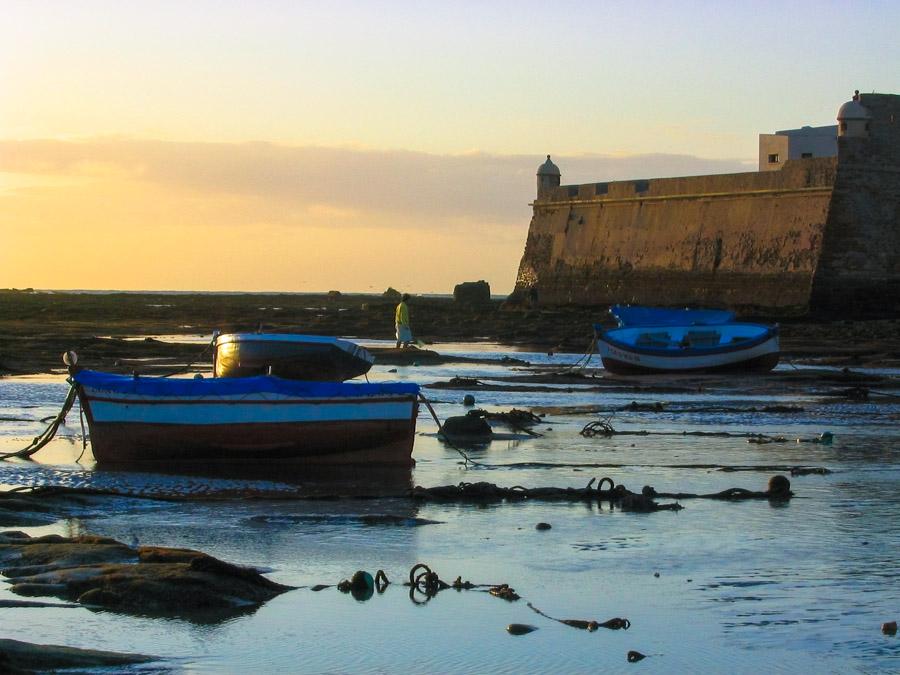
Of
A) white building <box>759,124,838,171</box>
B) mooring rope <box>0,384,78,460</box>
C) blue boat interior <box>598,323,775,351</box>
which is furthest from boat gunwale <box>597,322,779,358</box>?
white building <box>759,124,838,171</box>

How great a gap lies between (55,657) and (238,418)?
6.75 meters

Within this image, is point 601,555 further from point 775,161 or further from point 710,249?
point 775,161

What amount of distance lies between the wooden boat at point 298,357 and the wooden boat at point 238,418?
20.1ft

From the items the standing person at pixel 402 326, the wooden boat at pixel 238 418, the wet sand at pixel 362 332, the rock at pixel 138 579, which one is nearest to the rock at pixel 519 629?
the rock at pixel 138 579

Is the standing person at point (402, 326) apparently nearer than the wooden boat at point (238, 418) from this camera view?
No

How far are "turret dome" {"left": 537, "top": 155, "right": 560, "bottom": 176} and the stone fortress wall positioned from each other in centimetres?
162

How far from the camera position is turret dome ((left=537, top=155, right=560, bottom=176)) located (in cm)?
5272

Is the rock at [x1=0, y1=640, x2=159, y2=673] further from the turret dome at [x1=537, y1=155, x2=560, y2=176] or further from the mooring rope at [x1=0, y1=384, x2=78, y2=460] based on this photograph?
the turret dome at [x1=537, y1=155, x2=560, y2=176]

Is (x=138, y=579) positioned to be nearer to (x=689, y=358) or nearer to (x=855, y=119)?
(x=689, y=358)

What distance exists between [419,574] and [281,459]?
519 centimetres

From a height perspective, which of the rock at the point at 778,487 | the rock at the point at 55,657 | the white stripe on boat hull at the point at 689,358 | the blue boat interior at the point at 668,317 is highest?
the blue boat interior at the point at 668,317

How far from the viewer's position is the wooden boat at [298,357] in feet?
63.8

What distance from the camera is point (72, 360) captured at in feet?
43.2

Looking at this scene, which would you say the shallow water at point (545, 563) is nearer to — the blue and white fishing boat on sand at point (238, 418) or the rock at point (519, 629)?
the rock at point (519, 629)
